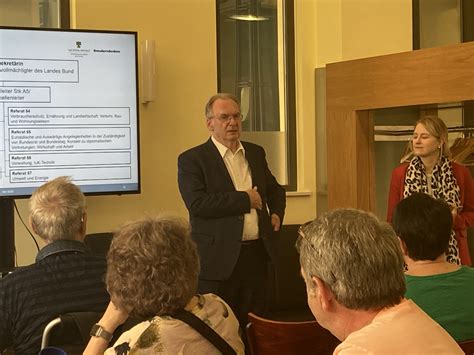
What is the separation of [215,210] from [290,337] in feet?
5.60

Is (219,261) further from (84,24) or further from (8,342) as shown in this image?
(84,24)

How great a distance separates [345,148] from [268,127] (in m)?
0.85

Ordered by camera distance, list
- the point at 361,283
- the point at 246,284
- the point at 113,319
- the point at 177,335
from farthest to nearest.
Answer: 1. the point at 246,284
2. the point at 113,319
3. the point at 177,335
4. the point at 361,283

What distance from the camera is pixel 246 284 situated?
3.98m

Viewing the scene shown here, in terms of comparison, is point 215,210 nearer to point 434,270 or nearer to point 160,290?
point 434,270

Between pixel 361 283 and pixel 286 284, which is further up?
pixel 361 283

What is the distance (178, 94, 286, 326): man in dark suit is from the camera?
12.6 ft

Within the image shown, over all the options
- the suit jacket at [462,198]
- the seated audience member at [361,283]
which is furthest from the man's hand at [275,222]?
the seated audience member at [361,283]

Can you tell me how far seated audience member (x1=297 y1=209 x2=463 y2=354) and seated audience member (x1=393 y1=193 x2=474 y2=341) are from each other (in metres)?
0.73

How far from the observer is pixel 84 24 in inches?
186

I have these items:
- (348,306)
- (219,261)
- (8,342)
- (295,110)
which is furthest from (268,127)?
(348,306)

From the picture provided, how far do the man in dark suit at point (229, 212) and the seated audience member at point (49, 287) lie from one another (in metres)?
1.25

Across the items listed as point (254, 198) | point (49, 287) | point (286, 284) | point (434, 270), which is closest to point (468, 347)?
point (434, 270)

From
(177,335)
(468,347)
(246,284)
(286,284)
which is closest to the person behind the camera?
(177,335)
